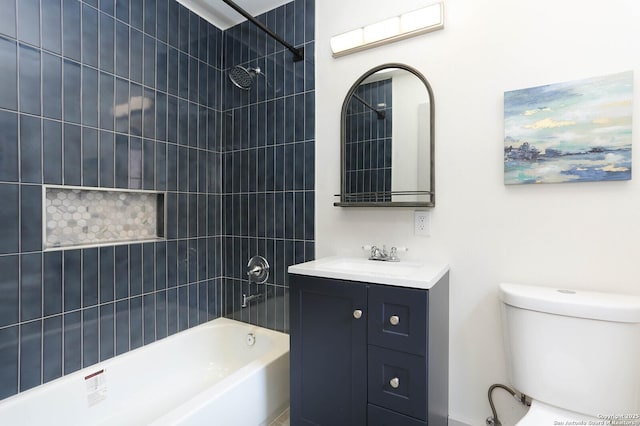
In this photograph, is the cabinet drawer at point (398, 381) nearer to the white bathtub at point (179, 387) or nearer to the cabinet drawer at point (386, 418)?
the cabinet drawer at point (386, 418)

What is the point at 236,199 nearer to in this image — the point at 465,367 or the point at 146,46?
the point at 146,46

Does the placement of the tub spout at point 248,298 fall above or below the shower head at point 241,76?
below

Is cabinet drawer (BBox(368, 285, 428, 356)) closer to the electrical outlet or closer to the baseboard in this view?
the electrical outlet

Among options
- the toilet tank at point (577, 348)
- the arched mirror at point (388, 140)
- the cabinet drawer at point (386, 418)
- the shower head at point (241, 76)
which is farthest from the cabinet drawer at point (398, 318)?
the shower head at point (241, 76)

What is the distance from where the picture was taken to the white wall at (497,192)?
1283mm

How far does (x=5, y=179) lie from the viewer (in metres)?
1.37

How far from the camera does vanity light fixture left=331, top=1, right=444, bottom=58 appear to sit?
1.59 m

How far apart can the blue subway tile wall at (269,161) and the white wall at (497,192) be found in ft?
1.57

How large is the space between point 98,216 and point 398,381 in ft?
5.83

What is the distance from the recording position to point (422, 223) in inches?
65.9

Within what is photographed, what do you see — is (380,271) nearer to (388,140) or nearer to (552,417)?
(388,140)

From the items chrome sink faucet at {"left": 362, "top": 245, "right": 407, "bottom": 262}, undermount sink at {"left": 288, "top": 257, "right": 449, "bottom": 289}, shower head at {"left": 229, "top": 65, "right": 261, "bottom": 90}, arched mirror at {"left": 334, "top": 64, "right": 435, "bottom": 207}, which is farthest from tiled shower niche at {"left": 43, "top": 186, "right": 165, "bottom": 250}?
chrome sink faucet at {"left": 362, "top": 245, "right": 407, "bottom": 262}

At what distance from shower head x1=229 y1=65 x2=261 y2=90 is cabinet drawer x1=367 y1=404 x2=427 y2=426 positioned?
6.61ft

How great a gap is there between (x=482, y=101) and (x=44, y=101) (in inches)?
82.5
